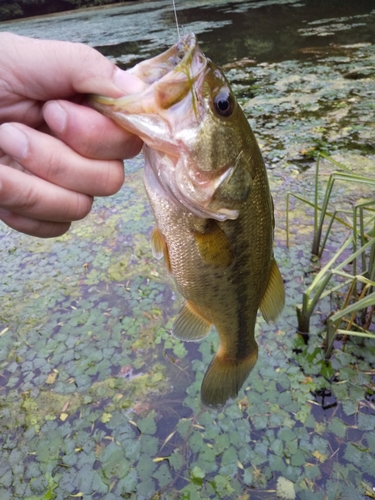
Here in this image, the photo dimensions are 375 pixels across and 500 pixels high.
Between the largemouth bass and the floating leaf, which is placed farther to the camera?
the floating leaf

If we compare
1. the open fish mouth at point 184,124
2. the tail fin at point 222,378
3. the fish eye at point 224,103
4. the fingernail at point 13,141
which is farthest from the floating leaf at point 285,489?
the fingernail at point 13,141

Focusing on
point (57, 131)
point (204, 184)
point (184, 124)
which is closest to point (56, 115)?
point (57, 131)

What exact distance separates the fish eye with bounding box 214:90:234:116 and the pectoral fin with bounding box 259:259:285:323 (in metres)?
0.65

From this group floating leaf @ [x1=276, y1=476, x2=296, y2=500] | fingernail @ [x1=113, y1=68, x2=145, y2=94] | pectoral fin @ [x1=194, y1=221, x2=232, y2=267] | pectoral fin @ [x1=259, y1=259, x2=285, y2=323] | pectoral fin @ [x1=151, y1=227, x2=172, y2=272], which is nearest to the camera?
fingernail @ [x1=113, y1=68, x2=145, y2=94]

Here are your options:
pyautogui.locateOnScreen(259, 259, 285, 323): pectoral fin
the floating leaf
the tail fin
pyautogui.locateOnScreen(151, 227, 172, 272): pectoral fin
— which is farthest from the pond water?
pyautogui.locateOnScreen(151, 227, 172, 272): pectoral fin

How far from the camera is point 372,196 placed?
3.95 m

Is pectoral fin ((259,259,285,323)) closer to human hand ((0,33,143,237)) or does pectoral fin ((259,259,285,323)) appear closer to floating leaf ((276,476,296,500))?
human hand ((0,33,143,237))

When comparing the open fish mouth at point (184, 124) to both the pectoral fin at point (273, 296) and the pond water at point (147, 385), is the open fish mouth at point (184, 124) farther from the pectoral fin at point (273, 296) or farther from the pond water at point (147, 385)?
the pond water at point (147, 385)

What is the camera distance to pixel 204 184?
1.25 metres

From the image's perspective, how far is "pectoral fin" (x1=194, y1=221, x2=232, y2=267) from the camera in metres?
1.36

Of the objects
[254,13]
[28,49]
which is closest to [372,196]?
[28,49]

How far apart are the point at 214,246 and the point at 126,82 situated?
1.89 ft

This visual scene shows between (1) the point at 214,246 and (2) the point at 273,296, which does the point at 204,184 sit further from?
(2) the point at 273,296

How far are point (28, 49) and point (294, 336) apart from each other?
7.45 feet
